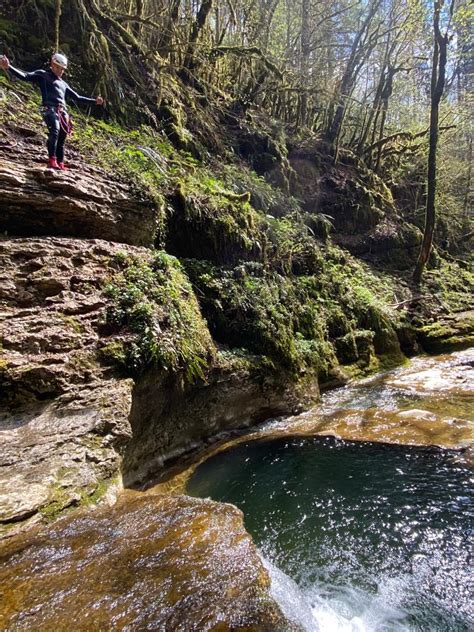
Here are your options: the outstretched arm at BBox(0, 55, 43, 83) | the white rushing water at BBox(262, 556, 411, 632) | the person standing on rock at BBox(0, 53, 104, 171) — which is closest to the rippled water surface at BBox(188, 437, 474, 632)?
the white rushing water at BBox(262, 556, 411, 632)

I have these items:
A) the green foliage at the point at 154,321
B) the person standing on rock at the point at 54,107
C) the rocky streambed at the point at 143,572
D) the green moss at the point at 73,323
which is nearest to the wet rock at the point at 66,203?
the person standing on rock at the point at 54,107

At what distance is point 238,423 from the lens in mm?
6793

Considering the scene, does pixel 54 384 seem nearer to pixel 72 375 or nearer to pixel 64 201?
pixel 72 375

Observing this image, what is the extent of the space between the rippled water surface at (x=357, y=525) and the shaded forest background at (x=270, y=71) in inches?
349

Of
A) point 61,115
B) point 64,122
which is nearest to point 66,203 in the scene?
point 64,122

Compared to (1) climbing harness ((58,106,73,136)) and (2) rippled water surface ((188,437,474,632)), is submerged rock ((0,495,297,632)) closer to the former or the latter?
(2) rippled water surface ((188,437,474,632))

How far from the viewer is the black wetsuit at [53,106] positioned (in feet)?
17.8

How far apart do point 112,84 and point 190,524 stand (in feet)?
33.1

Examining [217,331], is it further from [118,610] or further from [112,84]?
[112,84]

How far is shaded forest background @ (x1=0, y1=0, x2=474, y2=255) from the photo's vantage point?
9.02 meters

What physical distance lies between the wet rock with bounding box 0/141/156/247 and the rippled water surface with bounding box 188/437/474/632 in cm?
391

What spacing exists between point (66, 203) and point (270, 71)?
12.6 metres

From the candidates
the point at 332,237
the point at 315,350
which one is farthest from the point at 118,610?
the point at 332,237

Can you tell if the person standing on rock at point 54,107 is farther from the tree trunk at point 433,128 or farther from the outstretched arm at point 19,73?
the tree trunk at point 433,128
